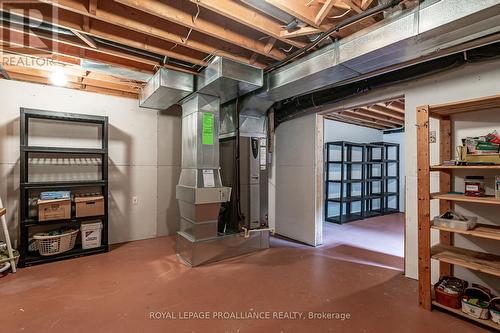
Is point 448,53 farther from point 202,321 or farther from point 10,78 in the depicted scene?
point 10,78

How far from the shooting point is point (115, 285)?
2520 mm

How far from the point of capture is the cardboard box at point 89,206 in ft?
10.7

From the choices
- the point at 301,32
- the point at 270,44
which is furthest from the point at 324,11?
the point at 270,44

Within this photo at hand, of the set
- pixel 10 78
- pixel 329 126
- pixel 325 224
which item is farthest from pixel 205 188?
pixel 329 126

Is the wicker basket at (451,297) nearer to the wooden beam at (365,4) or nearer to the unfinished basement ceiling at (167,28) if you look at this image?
the unfinished basement ceiling at (167,28)

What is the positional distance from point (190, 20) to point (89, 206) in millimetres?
2772

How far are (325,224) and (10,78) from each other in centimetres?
598

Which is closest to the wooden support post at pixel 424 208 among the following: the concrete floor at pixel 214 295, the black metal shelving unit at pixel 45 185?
the concrete floor at pixel 214 295

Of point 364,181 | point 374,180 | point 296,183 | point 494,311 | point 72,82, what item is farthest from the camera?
point 374,180

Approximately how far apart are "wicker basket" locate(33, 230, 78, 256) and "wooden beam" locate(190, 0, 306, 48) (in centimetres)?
331

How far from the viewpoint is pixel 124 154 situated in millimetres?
4023

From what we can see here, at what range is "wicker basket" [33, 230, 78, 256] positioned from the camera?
3.10 metres

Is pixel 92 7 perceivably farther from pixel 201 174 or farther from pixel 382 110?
pixel 382 110

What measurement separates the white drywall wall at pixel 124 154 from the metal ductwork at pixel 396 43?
2.39m
